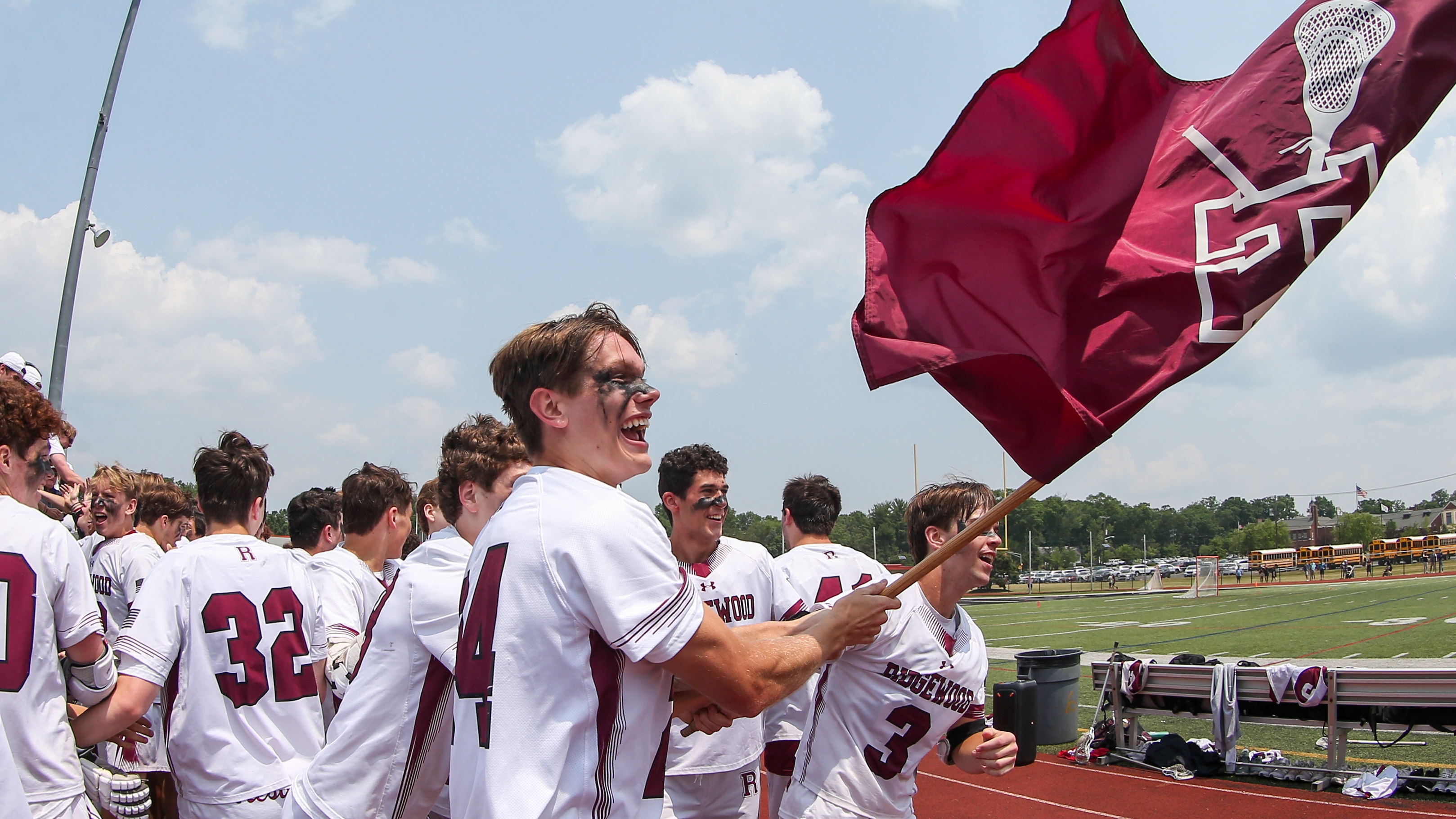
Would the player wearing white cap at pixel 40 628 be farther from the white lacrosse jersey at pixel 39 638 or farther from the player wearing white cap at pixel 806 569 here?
the player wearing white cap at pixel 806 569

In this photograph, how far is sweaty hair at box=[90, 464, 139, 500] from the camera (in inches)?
310

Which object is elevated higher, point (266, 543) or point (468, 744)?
point (266, 543)

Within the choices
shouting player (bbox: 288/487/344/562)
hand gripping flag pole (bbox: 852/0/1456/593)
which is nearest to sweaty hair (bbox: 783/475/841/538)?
shouting player (bbox: 288/487/344/562)

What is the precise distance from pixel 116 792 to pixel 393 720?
215cm

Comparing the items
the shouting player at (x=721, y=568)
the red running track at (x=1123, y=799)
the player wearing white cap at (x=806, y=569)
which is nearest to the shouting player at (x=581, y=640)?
the shouting player at (x=721, y=568)

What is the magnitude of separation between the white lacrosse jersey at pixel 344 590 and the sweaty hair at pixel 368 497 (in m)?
0.20

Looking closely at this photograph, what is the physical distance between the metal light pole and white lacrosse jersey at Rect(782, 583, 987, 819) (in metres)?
8.18

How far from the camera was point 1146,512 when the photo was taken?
164 m

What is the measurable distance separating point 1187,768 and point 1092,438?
29.0ft

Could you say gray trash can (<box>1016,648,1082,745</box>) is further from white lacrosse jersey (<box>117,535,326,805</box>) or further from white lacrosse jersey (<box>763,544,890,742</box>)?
white lacrosse jersey (<box>117,535,326,805</box>)

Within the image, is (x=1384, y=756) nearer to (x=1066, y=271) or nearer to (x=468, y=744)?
(x=1066, y=271)

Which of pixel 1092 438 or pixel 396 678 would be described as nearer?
pixel 1092 438

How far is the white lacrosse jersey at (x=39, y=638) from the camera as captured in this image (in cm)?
346

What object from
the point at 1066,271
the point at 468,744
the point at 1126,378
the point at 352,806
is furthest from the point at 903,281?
the point at 352,806
